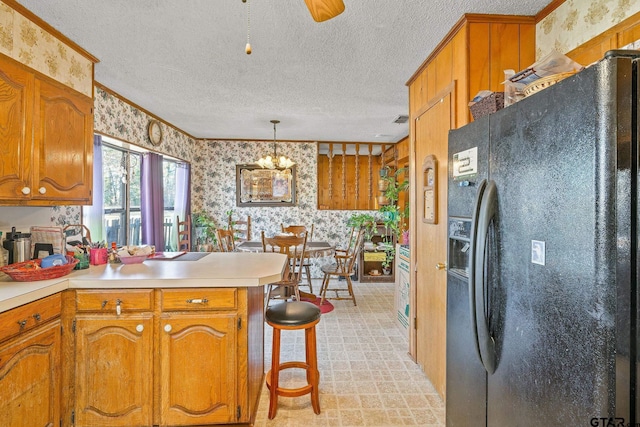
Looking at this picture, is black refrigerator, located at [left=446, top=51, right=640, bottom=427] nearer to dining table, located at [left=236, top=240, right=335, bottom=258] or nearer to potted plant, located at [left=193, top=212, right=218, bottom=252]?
dining table, located at [left=236, top=240, right=335, bottom=258]

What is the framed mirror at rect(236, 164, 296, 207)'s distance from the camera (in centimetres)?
573

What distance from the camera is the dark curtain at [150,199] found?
13.7 ft

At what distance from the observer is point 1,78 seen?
1.68 m

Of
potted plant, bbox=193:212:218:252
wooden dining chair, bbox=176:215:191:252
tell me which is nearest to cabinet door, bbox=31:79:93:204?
wooden dining chair, bbox=176:215:191:252

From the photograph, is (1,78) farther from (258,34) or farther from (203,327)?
(203,327)

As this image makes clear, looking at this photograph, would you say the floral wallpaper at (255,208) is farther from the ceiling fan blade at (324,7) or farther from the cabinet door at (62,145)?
the ceiling fan blade at (324,7)

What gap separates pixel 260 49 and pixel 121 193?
8.72 feet

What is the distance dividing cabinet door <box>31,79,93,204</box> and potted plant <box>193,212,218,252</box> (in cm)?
306

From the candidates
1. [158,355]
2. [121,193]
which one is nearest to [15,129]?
[158,355]

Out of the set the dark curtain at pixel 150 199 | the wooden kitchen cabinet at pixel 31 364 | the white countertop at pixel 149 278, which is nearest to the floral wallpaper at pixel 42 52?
the white countertop at pixel 149 278

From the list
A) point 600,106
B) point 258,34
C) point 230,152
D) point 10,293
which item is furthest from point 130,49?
point 230,152

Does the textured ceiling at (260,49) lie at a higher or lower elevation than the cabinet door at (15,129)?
higher

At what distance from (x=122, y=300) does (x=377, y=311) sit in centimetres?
300

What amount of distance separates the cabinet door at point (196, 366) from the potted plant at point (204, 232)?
12.3ft
